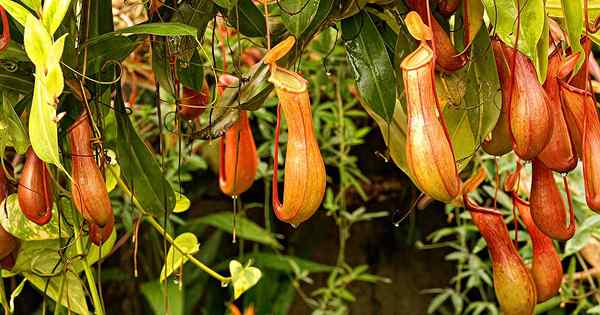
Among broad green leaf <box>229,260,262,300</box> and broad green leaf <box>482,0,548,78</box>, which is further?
broad green leaf <box>229,260,262,300</box>

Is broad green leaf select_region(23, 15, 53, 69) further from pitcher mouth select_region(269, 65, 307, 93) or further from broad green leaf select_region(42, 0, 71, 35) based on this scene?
pitcher mouth select_region(269, 65, 307, 93)

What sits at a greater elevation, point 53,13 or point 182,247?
point 53,13

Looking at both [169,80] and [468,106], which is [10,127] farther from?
[468,106]

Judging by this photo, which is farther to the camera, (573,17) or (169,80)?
(169,80)

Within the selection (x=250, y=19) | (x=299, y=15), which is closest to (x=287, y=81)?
(x=299, y=15)

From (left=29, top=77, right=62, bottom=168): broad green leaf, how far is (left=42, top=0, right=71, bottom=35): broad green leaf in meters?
0.03

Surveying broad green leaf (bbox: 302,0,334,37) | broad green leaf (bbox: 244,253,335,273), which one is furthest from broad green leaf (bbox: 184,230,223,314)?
broad green leaf (bbox: 302,0,334,37)

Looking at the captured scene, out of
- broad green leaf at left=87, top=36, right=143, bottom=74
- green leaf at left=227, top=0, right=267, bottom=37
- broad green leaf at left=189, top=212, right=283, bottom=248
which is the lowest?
broad green leaf at left=189, top=212, right=283, bottom=248

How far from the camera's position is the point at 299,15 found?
495 mm

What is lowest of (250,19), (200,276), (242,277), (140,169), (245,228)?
(200,276)

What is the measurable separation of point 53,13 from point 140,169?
9.1 inches

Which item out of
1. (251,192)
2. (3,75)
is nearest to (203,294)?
(251,192)

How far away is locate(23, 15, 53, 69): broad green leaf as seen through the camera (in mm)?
367

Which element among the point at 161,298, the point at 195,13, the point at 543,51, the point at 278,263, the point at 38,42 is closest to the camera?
the point at 38,42
